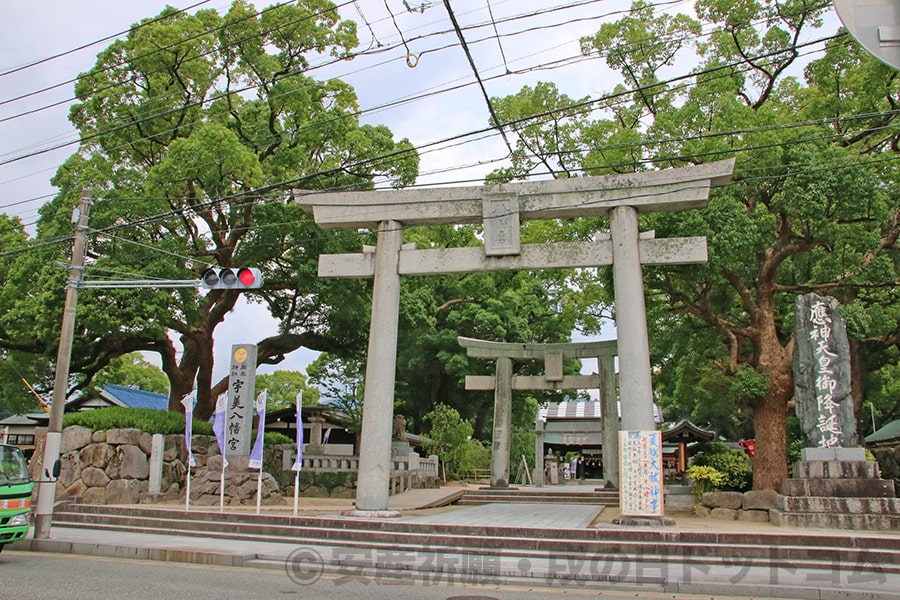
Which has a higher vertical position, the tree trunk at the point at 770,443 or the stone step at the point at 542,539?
the tree trunk at the point at 770,443

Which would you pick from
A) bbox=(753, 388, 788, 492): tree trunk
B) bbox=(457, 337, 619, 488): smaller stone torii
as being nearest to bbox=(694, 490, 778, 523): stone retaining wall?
bbox=(753, 388, 788, 492): tree trunk

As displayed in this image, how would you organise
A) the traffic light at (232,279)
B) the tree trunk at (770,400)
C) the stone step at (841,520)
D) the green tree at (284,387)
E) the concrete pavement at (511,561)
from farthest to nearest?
the green tree at (284,387)
the tree trunk at (770,400)
the stone step at (841,520)
the traffic light at (232,279)
the concrete pavement at (511,561)

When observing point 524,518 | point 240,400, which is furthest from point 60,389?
point 524,518

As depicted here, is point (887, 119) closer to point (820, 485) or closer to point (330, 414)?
point (820, 485)

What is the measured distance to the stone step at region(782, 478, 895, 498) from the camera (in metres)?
11.4

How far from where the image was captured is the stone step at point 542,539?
8273mm

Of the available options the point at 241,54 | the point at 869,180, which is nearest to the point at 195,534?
the point at 241,54

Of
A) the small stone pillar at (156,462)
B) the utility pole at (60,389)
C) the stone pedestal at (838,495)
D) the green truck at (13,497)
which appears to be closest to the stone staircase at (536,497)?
the stone pedestal at (838,495)

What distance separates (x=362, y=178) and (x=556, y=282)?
16.9m

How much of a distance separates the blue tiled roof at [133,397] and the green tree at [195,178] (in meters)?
12.4

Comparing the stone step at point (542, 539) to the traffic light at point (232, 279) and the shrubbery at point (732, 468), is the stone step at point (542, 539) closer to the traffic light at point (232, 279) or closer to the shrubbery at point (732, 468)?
the traffic light at point (232, 279)

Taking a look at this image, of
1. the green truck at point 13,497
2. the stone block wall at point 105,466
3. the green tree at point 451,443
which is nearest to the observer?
the green truck at point 13,497

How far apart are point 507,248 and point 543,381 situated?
1044cm

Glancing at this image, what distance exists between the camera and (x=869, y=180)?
44.5ft
